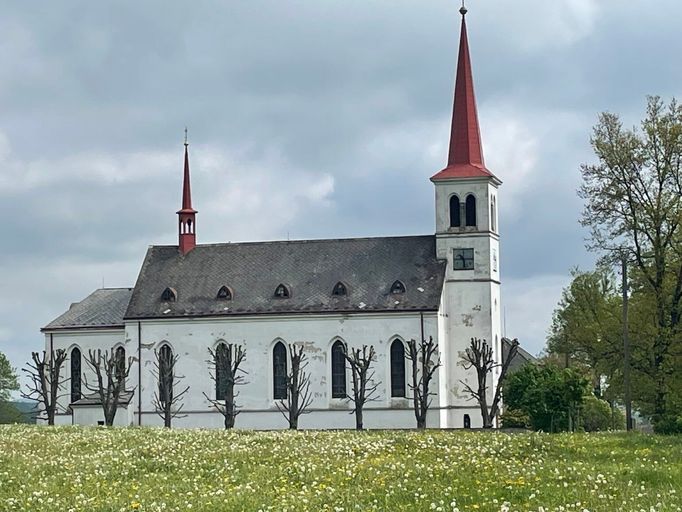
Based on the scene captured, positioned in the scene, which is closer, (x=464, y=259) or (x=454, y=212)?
(x=464, y=259)

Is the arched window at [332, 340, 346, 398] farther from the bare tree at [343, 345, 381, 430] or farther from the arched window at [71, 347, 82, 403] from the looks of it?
the arched window at [71, 347, 82, 403]

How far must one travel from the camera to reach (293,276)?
80500 millimetres

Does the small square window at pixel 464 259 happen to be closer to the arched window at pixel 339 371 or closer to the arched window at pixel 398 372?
the arched window at pixel 398 372

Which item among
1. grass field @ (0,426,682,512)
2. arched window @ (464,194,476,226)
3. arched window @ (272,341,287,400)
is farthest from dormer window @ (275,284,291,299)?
grass field @ (0,426,682,512)

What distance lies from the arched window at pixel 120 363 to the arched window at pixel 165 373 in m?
2.29

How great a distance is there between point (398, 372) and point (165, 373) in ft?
46.3

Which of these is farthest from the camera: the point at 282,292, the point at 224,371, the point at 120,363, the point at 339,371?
the point at 282,292

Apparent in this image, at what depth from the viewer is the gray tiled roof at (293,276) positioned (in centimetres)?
7744

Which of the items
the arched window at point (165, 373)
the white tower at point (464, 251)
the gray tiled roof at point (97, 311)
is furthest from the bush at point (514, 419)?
the gray tiled roof at point (97, 311)

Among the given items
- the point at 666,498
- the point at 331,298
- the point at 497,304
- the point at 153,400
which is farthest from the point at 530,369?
the point at 666,498

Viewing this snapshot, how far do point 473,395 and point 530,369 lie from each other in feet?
21.2

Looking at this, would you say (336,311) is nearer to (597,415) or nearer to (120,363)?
(120,363)

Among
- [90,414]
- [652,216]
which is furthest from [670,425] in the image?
[90,414]

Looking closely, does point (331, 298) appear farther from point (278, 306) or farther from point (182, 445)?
point (182, 445)
